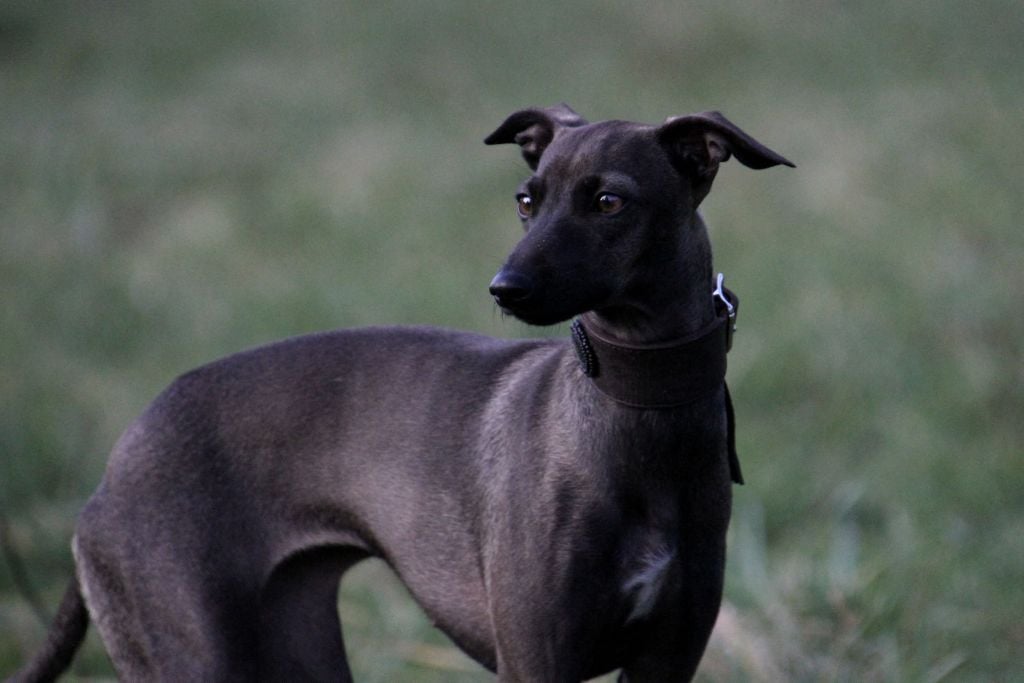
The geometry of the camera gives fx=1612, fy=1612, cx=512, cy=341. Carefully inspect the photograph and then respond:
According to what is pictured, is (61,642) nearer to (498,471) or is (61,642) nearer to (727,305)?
(498,471)

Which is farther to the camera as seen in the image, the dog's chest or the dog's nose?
the dog's chest

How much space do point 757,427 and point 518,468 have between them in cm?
447

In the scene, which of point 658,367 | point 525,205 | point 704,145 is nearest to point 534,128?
point 525,205

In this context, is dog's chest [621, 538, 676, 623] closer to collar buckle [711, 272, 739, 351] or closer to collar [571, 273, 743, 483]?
collar [571, 273, 743, 483]

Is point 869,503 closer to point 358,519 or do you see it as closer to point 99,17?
point 358,519

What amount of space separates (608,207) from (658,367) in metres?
0.37

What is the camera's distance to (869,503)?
23.5 ft

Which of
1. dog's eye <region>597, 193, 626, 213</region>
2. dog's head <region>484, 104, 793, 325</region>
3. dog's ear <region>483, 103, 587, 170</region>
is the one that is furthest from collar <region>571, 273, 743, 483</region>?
dog's ear <region>483, 103, 587, 170</region>

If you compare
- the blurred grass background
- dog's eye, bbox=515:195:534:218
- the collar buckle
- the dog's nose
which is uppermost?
dog's eye, bbox=515:195:534:218

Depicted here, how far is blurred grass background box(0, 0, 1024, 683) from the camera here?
6.16 meters

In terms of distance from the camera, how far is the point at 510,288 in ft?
10.8

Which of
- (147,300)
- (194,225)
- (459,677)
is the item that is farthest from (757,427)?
(194,225)

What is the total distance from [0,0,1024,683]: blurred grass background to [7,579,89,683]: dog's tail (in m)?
1.56

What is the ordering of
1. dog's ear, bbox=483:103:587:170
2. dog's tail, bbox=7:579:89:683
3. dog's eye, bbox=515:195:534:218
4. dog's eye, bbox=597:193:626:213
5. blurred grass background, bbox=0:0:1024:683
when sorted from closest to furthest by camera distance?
dog's eye, bbox=597:193:626:213, dog's eye, bbox=515:195:534:218, dog's ear, bbox=483:103:587:170, dog's tail, bbox=7:579:89:683, blurred grass background, bbox=0:0:1024:683
